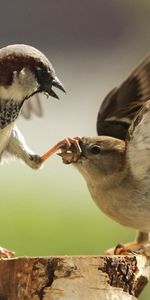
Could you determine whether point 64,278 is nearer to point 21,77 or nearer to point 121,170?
point 21,77

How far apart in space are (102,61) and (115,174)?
4526 millimetres

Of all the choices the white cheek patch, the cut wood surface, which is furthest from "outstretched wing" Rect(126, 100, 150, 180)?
the cut wood surface

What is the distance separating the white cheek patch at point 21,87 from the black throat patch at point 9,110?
16 millimetres

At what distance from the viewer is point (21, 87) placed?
11.1 feet

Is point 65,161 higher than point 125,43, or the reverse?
point 125,43

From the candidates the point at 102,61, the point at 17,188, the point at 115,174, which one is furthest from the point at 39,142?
the point at 115,174

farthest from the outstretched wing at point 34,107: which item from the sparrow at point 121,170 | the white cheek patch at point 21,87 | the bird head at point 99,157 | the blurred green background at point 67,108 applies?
the white cheek patch at point 21,87

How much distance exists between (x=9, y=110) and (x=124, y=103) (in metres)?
0.74

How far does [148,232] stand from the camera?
12.0 feet

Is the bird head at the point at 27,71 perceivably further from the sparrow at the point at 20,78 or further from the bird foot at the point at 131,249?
the bird foot at the point at 131,249

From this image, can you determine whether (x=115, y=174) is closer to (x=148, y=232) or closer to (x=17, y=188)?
(x=148, y=232)

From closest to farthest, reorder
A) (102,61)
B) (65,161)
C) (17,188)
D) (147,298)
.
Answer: (65,161)
(147,298)
(17,188)
(102,61)

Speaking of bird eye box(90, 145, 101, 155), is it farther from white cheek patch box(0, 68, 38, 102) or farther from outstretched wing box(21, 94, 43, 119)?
outstretched wing box(21, 94, 43, 119)

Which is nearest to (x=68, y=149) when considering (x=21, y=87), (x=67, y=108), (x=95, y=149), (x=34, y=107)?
(x=95, y=149)
